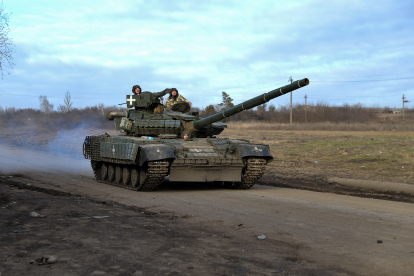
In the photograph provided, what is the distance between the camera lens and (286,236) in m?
7.09

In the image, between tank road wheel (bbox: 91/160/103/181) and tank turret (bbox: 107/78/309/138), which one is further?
tank road wheel (bbox: 91/160/103/181)

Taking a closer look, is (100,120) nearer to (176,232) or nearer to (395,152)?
(395,152)

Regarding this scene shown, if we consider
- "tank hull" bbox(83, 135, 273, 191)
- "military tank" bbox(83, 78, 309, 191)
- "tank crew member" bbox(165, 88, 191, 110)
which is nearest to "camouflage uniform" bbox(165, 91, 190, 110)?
"tank crew member" bbox(165, 88, 191, 110)

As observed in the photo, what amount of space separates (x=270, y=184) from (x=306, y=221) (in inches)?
267

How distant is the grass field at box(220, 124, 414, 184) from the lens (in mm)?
16281

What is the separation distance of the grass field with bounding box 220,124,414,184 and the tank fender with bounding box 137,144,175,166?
5.70 metres

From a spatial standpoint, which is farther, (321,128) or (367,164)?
(321,128)

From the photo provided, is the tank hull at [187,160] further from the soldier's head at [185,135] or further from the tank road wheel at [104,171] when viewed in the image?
the tank road wheel at [104,171]

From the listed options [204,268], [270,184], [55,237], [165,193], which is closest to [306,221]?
[204,268]

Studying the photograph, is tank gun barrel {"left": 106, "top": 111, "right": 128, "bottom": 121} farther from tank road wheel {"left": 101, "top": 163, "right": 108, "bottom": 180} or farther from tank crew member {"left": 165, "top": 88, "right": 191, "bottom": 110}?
tank road wheel {"left": 101, "top": 163, "right": 108, "bottom": 180}

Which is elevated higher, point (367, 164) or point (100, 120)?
point (100, 120)

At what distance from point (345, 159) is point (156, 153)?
412 inches

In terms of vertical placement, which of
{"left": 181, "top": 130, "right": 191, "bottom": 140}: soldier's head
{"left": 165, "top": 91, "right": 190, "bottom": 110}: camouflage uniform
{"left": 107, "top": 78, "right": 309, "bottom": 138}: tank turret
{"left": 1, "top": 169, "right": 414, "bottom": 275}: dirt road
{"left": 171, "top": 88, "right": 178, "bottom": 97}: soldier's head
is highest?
{"left": 171, "top": 88, "right": 178, "bottom": 97}: soldier's head

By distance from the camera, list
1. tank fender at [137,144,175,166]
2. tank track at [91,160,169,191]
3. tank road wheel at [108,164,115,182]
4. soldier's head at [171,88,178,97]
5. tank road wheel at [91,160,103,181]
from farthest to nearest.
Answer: tank road wheel at [91,160,103,181] < soldier's head at [171,88,178,97] < tank road wheel at [108,164,115,182] < tank track at [91,160,169,191] < tank fender at [137,144,175,166]
